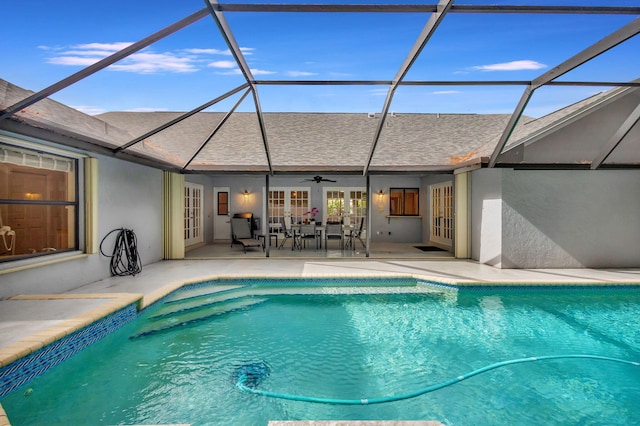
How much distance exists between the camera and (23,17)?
5457mm

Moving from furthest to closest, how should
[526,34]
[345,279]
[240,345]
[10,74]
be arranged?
1. [345,279]
2. [526,34]
3. [10,74]
4. [240,345]

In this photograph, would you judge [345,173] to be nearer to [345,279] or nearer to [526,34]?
[345,279]

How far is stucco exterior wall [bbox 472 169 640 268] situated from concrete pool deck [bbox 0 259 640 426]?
425mm

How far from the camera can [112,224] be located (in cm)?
704

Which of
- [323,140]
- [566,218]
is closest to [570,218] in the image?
[566,218]

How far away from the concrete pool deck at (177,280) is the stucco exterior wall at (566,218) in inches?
16.8

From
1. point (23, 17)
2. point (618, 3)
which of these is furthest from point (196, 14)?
point (618, 3)

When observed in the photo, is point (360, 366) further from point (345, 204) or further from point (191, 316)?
point (345, 204)

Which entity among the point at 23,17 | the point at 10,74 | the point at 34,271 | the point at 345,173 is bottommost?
the point at 34,271

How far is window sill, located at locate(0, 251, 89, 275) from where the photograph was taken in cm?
489

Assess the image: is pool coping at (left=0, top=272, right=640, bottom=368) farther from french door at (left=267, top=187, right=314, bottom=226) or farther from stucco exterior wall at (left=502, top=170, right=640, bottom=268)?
french door at (left=267, top=187, right=314, bottom=226)

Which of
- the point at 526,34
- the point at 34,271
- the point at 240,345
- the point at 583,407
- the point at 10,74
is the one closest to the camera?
the point at 583,407

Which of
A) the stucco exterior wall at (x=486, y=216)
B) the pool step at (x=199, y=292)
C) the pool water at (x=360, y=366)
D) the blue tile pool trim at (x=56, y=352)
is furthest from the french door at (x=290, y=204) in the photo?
the blue tile pool trim at (x=56, y=352)

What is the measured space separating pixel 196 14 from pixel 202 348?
3887 millimetres
